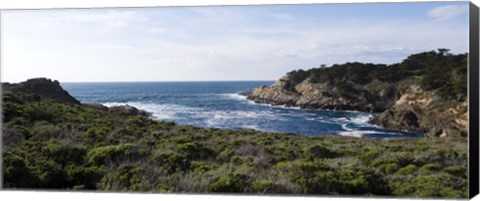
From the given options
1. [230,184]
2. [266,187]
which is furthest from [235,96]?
[266,187]

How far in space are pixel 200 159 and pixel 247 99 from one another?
1.09 meters

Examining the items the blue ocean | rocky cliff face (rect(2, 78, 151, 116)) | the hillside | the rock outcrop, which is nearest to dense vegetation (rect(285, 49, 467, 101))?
the hillside

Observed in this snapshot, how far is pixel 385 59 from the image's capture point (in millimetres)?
8258

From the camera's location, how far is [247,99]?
8617 mm

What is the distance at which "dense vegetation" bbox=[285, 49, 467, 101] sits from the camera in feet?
25.7

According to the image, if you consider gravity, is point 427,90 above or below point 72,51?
below

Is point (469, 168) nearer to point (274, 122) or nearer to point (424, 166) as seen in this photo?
point (424, 166)

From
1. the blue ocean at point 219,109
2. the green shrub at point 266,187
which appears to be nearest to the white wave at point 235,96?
the blue ocean at point 219,109

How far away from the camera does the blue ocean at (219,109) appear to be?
8516 millimetres

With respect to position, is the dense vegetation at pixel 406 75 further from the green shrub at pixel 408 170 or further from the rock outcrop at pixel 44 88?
the rock outcrop at pixel 44 88

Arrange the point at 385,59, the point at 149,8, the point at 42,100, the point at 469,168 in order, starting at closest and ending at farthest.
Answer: the point at 469,168 → the point at 385,59 → the point at 149,8 → the point at 42,100

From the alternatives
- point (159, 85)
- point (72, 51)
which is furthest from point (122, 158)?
point (72, 51)

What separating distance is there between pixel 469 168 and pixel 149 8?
457 centimetres

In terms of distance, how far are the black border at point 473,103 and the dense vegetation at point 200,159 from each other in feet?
0.36
